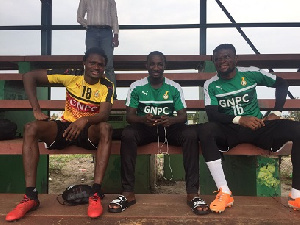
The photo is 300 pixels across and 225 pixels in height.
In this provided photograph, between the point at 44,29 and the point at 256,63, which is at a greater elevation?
the point at 44,29

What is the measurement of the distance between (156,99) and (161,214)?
1165 millimetres

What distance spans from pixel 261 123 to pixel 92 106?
1.56 meters

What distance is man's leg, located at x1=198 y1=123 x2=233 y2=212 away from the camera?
95.4 inches

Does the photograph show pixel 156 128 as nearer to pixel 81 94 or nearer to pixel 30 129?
pixel 81 94

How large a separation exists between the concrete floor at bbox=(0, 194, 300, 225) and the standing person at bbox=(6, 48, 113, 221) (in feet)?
0.37

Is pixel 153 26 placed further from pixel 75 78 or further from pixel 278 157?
pixel 278 157

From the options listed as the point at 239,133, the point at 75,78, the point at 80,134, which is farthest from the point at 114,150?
the point at 239,133

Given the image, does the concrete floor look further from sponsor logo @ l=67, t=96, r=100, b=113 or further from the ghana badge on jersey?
the ghana badge on jersey

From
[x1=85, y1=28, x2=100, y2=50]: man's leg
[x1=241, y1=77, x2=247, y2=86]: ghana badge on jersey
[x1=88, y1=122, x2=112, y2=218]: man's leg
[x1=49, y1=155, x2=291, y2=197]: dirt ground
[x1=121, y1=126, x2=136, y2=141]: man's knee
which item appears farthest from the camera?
[x1=49, y1=155, x2=291, y2=197]: dirt ground

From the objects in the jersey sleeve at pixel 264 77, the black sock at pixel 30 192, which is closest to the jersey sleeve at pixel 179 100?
the jersey sleeve at pixel 264 77

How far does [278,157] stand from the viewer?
293 cm

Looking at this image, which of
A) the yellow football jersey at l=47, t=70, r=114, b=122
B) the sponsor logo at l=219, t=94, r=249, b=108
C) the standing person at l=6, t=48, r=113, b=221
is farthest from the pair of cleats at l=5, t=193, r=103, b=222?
the sponsor logo at l=219, t=94, r=249, b=108

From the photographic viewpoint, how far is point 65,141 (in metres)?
2.74

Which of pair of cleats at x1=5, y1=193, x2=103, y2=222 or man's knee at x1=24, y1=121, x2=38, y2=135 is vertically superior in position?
man's knee at x1=24, y1=121, x2=38, y2=135
